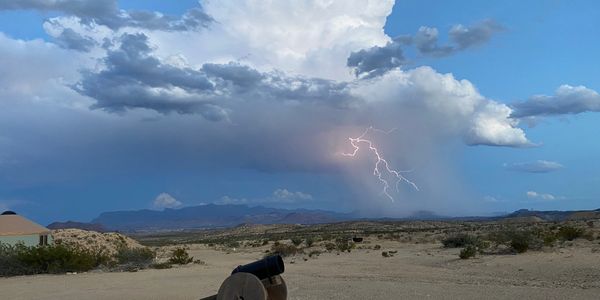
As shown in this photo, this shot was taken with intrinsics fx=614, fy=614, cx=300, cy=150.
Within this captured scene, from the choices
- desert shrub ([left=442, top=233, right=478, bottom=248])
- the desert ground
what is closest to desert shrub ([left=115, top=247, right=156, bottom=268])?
the desert ground

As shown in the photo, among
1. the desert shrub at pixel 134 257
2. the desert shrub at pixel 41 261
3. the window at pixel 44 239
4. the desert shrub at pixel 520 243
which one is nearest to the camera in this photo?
the desert shrub at pixel 520 243

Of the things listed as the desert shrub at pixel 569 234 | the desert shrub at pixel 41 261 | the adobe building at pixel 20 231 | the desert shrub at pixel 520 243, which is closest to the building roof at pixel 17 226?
the adobe building at pixel 20 231

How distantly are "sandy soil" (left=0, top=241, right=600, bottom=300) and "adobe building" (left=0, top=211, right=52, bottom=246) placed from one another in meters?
7.62

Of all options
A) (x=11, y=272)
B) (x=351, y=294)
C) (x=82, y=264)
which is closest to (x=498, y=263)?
(x=351, y=294)

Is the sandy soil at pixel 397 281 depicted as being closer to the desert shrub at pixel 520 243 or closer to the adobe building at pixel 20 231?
the desert shrub at pixel 520 243

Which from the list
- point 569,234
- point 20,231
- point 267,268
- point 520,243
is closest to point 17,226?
point 20,231

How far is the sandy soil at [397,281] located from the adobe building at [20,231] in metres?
7.62

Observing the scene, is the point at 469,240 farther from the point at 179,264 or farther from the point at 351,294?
the point at 351,294

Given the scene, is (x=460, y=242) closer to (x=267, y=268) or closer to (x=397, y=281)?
(x=397, y=281)

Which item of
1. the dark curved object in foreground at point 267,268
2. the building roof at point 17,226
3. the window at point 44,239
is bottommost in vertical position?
the dark curved object in foreground at point 267,268

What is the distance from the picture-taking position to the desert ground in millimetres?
17312

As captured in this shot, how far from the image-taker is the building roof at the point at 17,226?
115ft

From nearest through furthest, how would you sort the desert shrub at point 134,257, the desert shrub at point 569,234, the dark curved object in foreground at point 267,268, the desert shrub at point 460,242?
the dark curved object in foreground at point 267,268
the desert shrub at point 134,257
the desert shrub at point 569,234
the desert shrub at point 460,242

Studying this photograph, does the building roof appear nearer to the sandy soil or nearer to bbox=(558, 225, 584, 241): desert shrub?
the sandy soil
